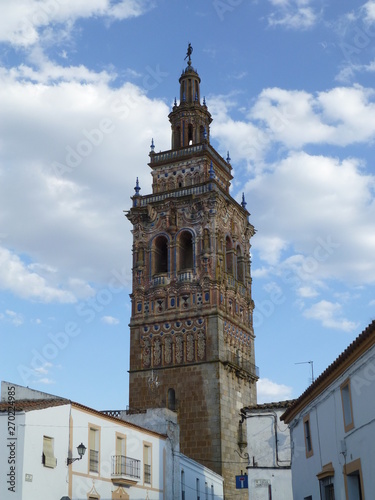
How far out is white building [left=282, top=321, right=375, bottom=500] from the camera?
19609mm

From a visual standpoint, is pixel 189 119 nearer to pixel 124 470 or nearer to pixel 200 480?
pixel 200 480

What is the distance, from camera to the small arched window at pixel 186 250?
53812 mm

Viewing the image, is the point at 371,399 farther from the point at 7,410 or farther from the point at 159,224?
the point at 159,224

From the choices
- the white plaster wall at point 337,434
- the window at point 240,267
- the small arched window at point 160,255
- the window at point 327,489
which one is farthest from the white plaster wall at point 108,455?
the window at point 240,267

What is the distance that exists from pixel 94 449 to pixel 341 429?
11658 millimetres

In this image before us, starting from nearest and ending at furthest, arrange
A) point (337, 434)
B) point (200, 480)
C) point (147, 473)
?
point (337, 434), point (147, 473), point (200, 480)

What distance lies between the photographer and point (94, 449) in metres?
30.0

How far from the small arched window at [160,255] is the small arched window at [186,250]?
1244 millimetres

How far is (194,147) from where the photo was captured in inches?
2247

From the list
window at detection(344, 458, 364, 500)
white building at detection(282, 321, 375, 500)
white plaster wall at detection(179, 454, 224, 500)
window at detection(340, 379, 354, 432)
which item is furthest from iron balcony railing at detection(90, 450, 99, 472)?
window at detection(340, 379, 354, 432)

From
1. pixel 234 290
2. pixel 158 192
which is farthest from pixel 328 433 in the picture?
pixel 158 192

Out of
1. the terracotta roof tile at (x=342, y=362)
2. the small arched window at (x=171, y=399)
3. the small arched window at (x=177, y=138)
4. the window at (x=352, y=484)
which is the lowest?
the window at (x=352, y=484)

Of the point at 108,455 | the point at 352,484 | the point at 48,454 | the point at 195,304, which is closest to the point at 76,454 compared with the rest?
the point at 48,454

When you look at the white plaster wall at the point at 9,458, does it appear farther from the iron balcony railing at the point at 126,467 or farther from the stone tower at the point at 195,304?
the stone tower at the point at 195,304
